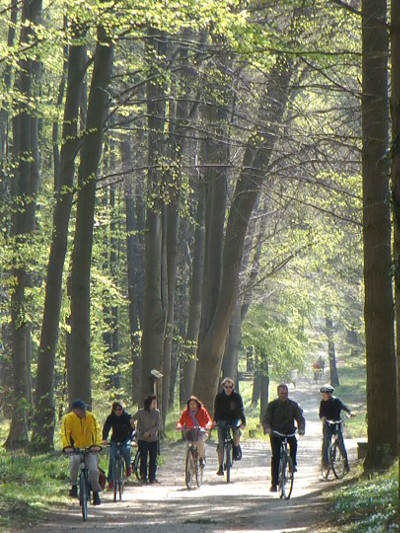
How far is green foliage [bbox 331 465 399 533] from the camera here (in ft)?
35.7

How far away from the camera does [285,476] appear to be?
16.8 m

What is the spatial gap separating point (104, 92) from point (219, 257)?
865 centimetres

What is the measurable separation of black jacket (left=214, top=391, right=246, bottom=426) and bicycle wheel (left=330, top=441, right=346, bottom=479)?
1846 millimetres

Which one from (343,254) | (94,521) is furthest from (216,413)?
(343,254)

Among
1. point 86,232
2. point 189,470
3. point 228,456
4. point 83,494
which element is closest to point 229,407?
point 228,456

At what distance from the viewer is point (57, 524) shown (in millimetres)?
13750

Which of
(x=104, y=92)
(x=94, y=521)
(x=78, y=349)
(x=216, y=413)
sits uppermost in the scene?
(x=104, y=92)

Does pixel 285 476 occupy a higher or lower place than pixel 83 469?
lower

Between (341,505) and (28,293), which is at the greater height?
(28,293)

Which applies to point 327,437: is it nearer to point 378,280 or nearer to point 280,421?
point 280,421

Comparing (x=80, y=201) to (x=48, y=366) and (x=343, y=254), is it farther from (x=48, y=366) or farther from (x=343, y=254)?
(x=343, y=254)

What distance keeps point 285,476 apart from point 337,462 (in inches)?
136

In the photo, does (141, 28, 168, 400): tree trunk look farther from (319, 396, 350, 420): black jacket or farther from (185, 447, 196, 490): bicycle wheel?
(319, 396, 350, 420): black jacket

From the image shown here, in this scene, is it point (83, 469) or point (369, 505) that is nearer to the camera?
point (369, 505)
